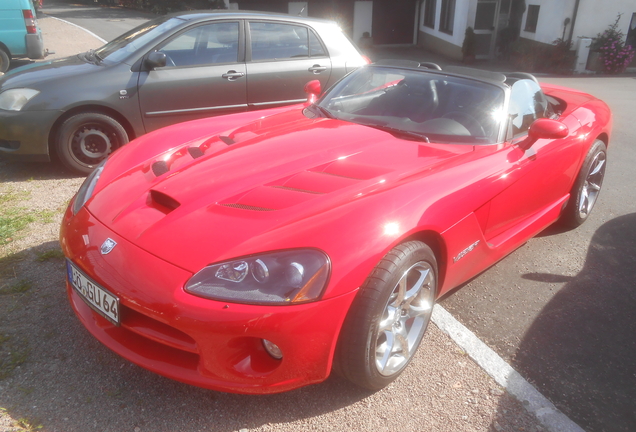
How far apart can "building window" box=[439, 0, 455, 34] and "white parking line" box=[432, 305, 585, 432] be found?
60.7 feet

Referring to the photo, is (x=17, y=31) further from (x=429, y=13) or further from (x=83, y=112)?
(x=429, y=13)

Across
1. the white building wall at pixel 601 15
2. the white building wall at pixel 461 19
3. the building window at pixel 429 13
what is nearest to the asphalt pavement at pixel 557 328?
the white building wall at pixel 601 15

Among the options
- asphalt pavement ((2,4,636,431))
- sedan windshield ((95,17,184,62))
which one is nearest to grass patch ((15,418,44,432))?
asphalt pavement ((2,4,636,431))

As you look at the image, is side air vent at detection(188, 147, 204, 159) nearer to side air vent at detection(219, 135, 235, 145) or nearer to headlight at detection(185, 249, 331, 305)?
side air vent at detection(219, 135, 235, 145)

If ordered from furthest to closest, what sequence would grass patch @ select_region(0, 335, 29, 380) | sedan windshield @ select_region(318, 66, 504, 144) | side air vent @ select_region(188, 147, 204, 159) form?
1. sedan windshield @ select_region(318, 66, 504, 144)
2. side air vent @ select_region(188, 147, 204, 159)
3. grass patch @ select_region(0, 335, 29, 380)

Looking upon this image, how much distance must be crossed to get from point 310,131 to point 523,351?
5.87ft

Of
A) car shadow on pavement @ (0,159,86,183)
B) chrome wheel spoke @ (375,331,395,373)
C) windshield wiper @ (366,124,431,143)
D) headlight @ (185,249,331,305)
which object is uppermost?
windshield wiper @ (366,124,431,143)

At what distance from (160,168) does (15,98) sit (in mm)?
2819

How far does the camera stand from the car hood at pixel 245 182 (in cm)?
225

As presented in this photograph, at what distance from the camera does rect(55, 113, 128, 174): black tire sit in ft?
16.3

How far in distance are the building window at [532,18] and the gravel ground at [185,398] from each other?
54.6ft

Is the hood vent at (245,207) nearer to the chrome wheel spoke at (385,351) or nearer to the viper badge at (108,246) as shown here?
the viper badge at (108,246)

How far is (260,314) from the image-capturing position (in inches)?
78.6

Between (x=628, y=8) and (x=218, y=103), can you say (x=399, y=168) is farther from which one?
(x=628, y=8)
